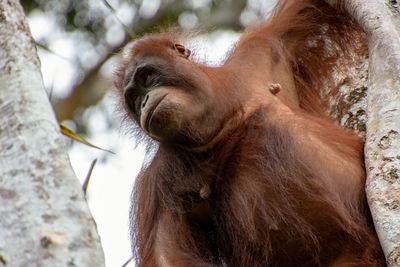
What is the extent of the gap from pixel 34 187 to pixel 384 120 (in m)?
1.82

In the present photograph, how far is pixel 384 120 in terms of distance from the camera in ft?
12.2

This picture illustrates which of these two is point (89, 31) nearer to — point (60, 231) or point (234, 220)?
point (234, 220)

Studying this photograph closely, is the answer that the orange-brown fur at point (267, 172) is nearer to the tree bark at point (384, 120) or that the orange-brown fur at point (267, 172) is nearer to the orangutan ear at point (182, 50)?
the orangutan ear at point (182, 50)

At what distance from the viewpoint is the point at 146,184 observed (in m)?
4.80

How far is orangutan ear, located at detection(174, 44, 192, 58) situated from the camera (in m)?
5.04

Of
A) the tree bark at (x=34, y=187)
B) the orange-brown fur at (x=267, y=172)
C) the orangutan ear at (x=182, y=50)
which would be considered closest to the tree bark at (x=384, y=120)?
the orange-brown fur at (x=267, y=172)

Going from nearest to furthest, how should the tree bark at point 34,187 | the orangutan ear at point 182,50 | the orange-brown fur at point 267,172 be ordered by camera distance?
the tree bark at point 34,187, the orange-brown fur at point 267,172, the orangutan ear at point 182,50

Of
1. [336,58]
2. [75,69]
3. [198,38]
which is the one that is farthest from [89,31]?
[336,58]

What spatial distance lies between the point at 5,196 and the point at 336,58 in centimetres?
310

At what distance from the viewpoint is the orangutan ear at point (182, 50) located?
16.5 ft

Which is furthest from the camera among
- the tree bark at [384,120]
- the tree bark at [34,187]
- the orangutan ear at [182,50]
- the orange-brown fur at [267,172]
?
the orangutan ear at [182,50]

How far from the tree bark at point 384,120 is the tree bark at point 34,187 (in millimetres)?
1424

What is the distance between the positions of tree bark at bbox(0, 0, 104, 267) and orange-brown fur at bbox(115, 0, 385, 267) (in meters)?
1.84

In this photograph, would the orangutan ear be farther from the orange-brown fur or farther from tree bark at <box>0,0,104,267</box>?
tree bark at <box>0,0,104,267</box>
